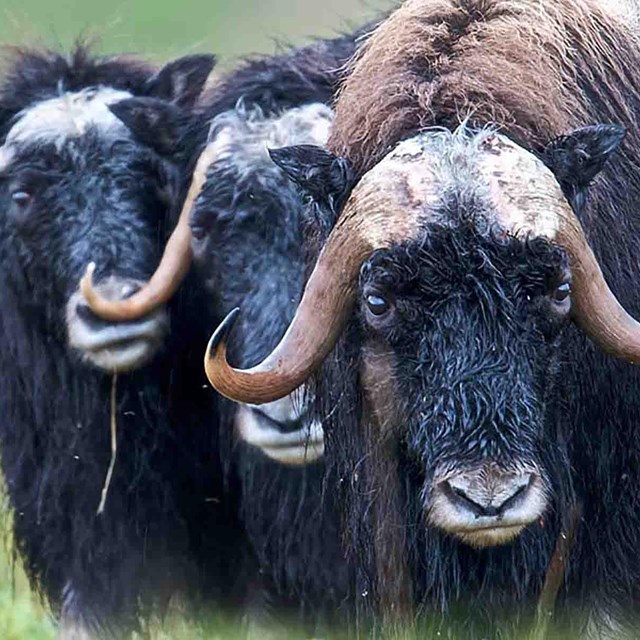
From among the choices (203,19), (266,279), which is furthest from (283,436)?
(203,19)

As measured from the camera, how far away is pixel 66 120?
6.17 meters

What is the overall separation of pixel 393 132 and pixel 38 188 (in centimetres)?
202

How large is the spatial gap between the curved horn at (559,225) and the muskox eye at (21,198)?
228cm

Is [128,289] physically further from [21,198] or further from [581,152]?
[581,152]

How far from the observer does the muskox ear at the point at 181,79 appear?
21.0 ft

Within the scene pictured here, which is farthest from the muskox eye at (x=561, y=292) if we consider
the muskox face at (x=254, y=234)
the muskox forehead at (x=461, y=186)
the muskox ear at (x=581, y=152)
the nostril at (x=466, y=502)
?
the muskox face at (x=254, y=234)

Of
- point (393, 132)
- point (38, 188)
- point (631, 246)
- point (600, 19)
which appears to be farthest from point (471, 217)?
point (38, 188)

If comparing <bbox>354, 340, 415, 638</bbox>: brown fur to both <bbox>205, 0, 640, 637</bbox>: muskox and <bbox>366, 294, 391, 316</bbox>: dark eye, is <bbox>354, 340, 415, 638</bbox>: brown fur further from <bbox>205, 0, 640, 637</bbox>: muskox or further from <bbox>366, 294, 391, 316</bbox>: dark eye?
<bbox>366, 294, 391, 316</bbox>: dark eye

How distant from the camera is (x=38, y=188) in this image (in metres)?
6.09

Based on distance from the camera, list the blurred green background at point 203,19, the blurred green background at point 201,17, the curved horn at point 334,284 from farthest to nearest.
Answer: the blurred green background at point 201,17, the blurred green background at point 203,19, the curved horn at point 334,284

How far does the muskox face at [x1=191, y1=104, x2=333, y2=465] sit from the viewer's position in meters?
5.52

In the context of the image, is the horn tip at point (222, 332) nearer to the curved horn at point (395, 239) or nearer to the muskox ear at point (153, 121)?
the curved horn at point (395, 239)

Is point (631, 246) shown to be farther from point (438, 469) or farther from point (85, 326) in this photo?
point (85, 326)

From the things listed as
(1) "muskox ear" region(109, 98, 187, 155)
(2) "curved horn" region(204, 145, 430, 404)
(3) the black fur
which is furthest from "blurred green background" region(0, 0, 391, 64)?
(2) "curved horn" region(204, 145, 430, 404)
